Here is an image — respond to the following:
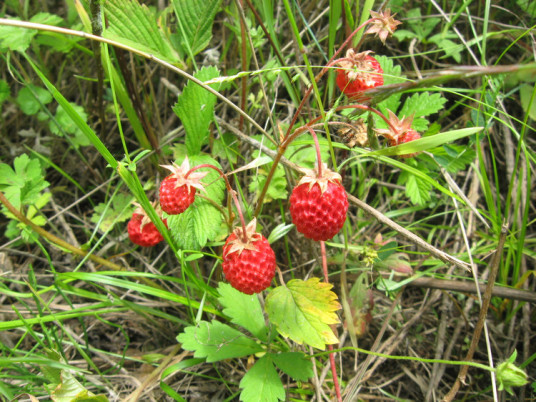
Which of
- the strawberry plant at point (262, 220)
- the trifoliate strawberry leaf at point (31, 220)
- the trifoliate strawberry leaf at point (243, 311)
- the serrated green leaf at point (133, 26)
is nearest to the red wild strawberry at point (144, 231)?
the strawberry plant at point (262, 220)

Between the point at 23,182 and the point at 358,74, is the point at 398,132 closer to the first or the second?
the point at 358,74

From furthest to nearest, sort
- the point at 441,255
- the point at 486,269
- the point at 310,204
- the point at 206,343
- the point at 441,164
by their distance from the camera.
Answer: the point at 486,269 → the point at 441,164 → the point at 206,343 → the point at 441,255 → the point at 310,204

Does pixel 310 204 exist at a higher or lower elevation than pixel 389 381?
higher

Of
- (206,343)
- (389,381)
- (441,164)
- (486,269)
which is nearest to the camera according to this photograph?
(206,343)

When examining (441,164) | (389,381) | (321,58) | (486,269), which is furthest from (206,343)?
(321,58)

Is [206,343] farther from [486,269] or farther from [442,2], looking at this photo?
[442,2]

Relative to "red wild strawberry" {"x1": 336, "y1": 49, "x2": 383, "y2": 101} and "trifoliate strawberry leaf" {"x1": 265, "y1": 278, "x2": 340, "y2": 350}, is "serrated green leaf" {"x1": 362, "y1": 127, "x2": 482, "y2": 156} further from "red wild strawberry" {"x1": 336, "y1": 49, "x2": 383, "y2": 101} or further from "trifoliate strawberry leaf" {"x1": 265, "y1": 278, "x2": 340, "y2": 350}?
"trifoliate strawberry leaf" {"x1": 265, "y1": 278, "x2": 340, "y2": 350}

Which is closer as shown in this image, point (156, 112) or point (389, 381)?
point (389, 381)

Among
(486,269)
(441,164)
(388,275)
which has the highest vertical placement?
(441,164)
